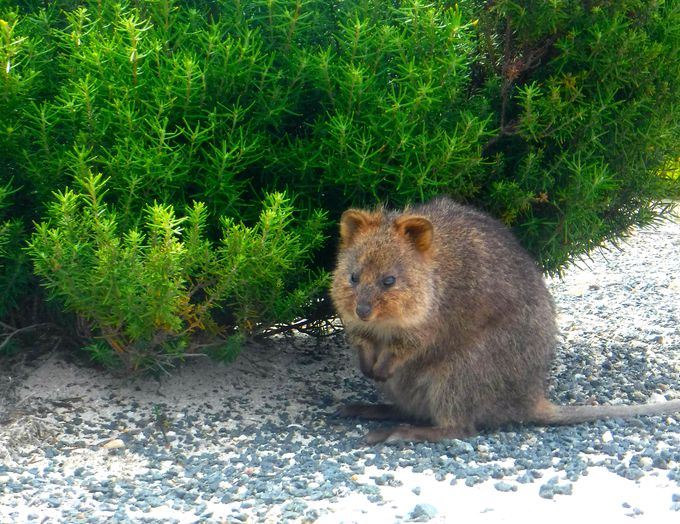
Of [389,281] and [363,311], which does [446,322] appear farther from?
[363,311]

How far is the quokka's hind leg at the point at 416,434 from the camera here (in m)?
5.45

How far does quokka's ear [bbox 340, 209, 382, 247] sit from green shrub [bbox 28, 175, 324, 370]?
16 centimetres

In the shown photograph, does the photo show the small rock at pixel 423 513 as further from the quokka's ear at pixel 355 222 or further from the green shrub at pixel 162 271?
the quokka's ear at pixel 355 222

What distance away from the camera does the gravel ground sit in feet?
14.5

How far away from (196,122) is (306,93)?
735 millimetres

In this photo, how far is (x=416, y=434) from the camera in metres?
5.48

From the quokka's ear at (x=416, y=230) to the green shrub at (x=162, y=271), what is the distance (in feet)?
1.62

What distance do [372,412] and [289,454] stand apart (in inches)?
34.8

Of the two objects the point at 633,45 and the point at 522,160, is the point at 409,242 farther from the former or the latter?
the point at 633,45

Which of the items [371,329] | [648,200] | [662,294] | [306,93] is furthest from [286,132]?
[662,294]

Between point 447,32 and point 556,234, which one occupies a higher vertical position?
point 447,32

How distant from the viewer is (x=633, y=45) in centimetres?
575

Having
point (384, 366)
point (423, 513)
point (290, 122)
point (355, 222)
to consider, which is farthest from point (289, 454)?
point (290, 122)

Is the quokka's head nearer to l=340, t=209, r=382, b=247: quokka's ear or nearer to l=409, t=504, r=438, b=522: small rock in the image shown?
l=340, t=209, r=382, b=247: quokka's ear
